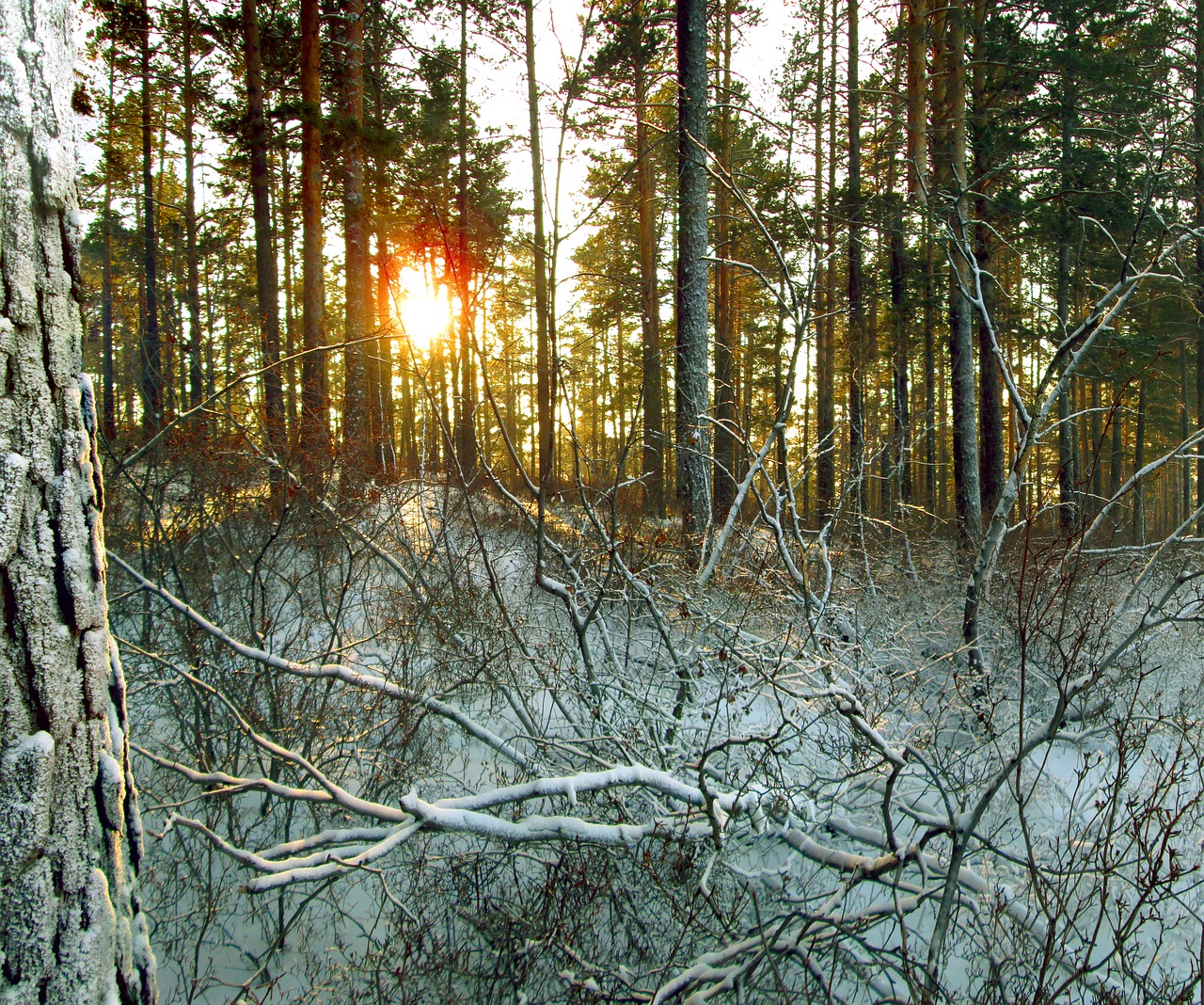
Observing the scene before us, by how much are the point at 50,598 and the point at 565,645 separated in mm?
3252

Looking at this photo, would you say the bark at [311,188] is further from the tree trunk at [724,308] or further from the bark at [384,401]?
the tree trunk at [724,308]

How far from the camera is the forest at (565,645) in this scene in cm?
76

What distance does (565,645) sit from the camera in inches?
152

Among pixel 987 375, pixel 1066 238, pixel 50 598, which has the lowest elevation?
pixel 50 598

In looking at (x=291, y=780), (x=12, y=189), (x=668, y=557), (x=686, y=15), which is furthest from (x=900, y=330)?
(x=12, y=189)

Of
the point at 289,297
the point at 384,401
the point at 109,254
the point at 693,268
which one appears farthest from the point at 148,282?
the point at 693,268

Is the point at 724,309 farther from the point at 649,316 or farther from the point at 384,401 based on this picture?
the point at 384,401

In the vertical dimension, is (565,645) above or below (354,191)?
below

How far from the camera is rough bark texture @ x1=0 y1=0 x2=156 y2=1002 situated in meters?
0.67

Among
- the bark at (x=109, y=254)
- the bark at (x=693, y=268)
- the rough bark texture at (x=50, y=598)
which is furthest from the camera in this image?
the bark at (x=109, y=254)

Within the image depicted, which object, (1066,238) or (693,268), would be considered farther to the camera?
(1066,238)

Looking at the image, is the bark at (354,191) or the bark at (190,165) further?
the bark at (190,165)

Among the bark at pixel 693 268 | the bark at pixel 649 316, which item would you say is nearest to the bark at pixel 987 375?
the bark at pixel 649 316

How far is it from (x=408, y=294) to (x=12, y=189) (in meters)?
1.97
